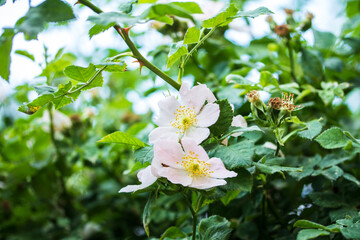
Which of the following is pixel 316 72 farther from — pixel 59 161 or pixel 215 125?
pixel 59 161

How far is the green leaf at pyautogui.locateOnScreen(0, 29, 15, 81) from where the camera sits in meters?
0.61

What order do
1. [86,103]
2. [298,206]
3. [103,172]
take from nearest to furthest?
[298,206] < [103,172] < [86,103]

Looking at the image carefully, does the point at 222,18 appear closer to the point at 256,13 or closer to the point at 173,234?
the point at 256,13

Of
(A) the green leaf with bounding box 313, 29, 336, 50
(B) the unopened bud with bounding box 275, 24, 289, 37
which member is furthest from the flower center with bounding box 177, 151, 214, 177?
(A) the green leaf with bounding box 313, 29, 336, 50

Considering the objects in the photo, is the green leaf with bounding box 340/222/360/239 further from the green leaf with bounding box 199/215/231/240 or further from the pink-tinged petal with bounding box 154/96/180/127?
the pink-tinged petal with bounding box 154/96/180/127

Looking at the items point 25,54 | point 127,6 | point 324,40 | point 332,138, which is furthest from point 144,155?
point 324,40

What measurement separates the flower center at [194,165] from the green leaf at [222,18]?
25 cm

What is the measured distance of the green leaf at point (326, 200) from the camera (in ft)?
2.39

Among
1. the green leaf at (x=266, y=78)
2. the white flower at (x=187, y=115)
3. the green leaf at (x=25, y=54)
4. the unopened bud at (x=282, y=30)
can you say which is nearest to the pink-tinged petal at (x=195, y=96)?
the white flower at (x=187, y=115)

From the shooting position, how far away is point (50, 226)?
1278mm

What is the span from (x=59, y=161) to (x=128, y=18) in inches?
32.8

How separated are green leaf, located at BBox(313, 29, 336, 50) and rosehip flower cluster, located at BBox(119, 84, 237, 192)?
723 mm

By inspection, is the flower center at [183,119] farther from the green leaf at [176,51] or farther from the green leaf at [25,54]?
the green leaf at [25,54]

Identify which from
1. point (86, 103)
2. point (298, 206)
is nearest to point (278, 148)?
point (298, 206)
